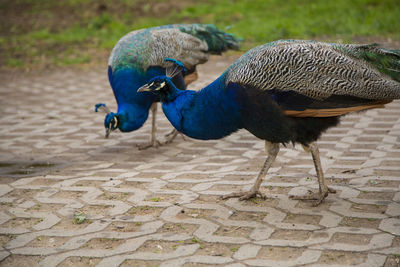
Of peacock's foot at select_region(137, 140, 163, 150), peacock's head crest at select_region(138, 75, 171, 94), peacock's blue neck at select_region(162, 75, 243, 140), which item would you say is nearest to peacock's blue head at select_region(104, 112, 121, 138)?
peacock's foot at select_region(137, 140, 163, 150)

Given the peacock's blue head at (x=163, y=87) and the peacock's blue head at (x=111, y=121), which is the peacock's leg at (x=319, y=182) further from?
the peacock's blue head at (x=111, y=121)

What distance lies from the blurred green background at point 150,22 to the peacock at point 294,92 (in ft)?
16.9

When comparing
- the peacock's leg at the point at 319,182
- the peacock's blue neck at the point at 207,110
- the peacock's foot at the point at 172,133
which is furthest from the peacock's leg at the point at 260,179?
the peacock's foot at the point at 172,133

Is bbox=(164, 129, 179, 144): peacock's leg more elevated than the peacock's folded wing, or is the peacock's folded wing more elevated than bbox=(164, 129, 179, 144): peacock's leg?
the peacock's folded wing

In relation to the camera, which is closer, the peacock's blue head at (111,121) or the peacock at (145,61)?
the peacock's blue head at (111,121)

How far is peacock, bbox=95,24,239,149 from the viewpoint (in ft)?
16.1

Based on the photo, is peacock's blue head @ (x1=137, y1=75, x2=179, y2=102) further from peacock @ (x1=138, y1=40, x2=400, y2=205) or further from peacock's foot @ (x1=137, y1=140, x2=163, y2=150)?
peacock's foot @ (x1=137, y1=140, x2=163, y2=150)

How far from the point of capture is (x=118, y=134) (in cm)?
582

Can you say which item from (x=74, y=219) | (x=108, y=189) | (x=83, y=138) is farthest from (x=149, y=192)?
(x=83, y=138)

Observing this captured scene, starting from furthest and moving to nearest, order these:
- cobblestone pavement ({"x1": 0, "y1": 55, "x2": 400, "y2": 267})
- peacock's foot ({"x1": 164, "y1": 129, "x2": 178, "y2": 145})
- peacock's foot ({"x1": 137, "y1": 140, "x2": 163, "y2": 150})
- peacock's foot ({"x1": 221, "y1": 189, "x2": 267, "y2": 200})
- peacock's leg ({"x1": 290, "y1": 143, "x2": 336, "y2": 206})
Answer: peacock's foot ({"x1": 164, "y1": 129, "x2": 178, "y2": 145}), peacock's foot ({"x1": 137, "y1": 140, "x2": 163, "y2": 150}), peacock's foot ({"x1": 221, "y1": 189, "x2": 267, "y2": 200}), peacock's leg ({"x1": 290, "y1": 143, "x2": 336, "y2": 206}), cobblestone pavement ({"x1": 0, "y1": 55, "x2": 400, "y2": 267})

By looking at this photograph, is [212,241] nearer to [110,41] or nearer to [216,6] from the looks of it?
[110,41]

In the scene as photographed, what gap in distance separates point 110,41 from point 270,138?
6.94 metres

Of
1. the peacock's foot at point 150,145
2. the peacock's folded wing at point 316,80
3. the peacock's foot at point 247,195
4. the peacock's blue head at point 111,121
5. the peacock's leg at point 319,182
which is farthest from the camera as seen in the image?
the peacock's foot at point 150,145

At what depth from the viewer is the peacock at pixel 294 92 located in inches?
132
